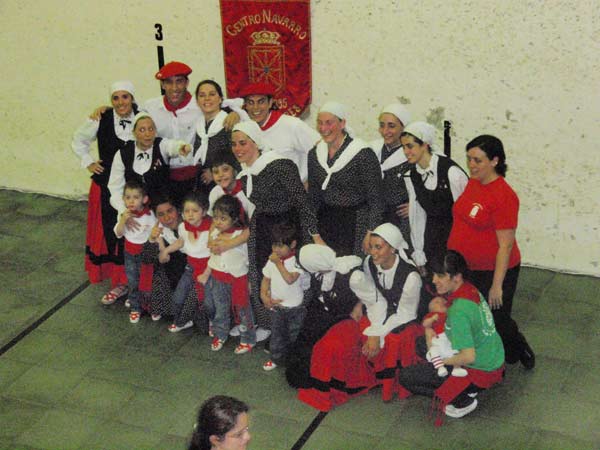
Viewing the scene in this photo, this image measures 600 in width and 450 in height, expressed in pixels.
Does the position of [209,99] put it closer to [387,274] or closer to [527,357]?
[387,274]

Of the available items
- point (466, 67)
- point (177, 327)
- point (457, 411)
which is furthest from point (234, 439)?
point (466, 67)

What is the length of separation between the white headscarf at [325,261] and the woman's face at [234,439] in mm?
1925

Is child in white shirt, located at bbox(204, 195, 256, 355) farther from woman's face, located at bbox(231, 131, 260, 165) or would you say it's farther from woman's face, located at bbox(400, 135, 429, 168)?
woman's face, located at bbox(400, 135, 429, 168)

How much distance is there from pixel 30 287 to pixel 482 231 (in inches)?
140

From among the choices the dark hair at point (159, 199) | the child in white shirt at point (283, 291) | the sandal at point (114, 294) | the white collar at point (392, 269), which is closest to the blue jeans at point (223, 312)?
the child in white shirt at point (283, 291)

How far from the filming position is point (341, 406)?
18.7ft

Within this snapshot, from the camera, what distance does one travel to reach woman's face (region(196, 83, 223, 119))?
6.38 m

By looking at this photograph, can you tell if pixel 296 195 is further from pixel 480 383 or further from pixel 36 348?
pixel 36 348

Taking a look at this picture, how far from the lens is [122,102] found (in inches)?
261

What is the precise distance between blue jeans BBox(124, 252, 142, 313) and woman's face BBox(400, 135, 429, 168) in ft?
6.69

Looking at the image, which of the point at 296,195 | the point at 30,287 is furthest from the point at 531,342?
the point at 30,287

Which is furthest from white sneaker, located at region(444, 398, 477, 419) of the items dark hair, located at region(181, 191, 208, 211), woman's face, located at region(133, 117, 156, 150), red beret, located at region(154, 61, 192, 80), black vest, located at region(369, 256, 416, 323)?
red beret, located at region(154, 61, 192, 80)

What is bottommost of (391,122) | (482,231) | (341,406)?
(341,406)

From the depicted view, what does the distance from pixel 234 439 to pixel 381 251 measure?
2.00 m
